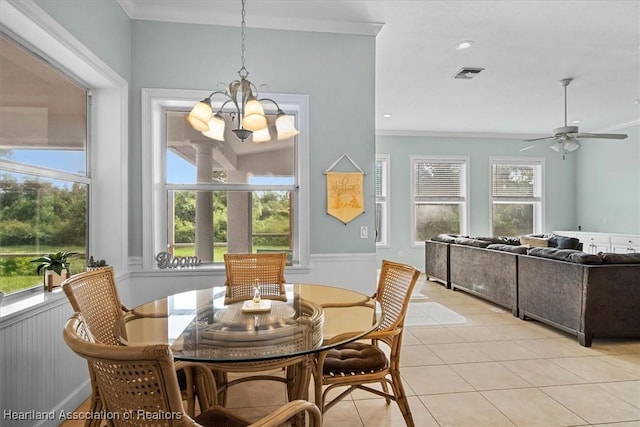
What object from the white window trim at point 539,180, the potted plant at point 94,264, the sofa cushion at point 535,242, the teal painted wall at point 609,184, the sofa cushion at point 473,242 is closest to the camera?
the potted plant at point 94,264

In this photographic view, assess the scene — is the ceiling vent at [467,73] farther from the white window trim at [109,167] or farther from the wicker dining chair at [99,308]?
the wicker dining chair at [99,308]

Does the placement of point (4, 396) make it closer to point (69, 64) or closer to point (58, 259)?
point (58, 259)

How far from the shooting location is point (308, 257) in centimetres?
326

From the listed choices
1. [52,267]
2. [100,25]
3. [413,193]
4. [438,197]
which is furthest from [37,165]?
[438,197]

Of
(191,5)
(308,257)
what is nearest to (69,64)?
(191,5)

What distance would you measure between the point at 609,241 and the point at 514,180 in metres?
2.07

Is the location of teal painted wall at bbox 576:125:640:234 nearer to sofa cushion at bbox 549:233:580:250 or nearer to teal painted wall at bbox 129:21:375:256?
sofa cushion at bbox 549:233:580:250

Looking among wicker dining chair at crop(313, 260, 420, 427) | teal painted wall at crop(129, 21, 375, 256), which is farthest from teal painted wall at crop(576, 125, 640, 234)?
wicker dining chair at crop(313, 260, 420, 427)

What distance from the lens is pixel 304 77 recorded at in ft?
10.7

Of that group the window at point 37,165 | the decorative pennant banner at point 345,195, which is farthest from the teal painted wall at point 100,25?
the decorative pennant banner at point 345,195


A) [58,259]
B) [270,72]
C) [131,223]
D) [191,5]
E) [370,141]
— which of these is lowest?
[58,259]

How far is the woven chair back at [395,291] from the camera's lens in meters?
2.00

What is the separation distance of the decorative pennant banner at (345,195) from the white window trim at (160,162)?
0.21 meters

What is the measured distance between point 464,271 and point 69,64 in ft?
17.3
